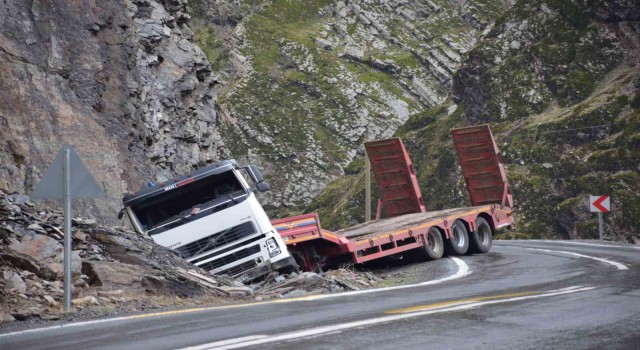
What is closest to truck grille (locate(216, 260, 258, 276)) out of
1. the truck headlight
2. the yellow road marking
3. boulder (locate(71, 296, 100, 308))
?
the truck headlight

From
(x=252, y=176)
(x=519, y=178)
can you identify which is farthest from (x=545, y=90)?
(x=252, y=176)

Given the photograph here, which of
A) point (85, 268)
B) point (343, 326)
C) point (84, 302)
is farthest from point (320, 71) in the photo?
point (343, 326)

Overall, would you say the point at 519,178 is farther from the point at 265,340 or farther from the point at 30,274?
the point at 265,340

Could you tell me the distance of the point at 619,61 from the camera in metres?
58.5

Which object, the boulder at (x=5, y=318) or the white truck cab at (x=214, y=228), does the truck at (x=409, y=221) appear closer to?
the white truck cab at (x=214, y=228)

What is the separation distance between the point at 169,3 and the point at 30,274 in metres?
23.1

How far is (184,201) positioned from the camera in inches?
617

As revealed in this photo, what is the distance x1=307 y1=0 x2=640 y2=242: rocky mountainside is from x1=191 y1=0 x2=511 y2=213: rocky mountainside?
1881 centimetres

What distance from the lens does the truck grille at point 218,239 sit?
1530cm

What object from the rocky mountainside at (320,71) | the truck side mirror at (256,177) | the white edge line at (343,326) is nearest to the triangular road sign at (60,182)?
the white edge line at (343,326)

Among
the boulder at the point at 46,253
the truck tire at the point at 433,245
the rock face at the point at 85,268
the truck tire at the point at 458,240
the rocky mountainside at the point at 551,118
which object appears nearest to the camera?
the rock face at the point at 85,268

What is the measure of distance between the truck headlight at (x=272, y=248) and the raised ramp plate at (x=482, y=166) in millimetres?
9924

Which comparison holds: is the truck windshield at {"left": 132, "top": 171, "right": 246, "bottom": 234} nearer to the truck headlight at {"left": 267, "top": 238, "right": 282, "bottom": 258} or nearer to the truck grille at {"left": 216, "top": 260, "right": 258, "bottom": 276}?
the truck headlight at {"left": 267, "top": 238, "right": 282, "bottom": 258}

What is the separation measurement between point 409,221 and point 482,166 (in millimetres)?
4661
